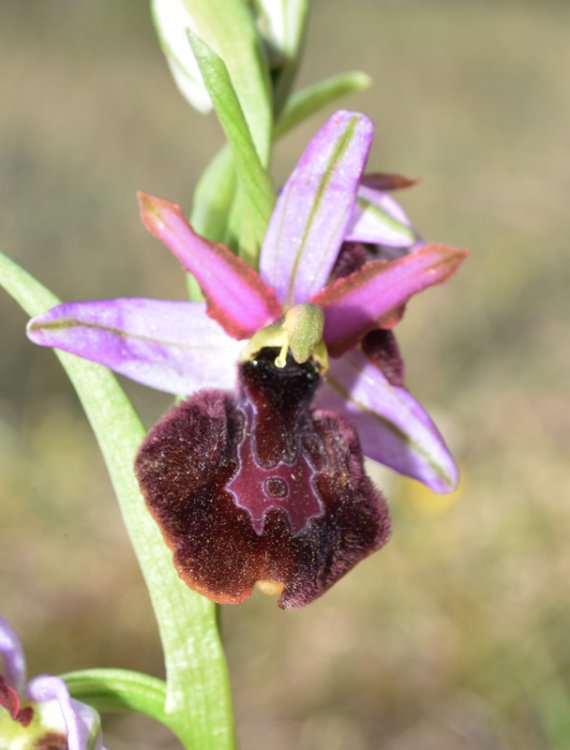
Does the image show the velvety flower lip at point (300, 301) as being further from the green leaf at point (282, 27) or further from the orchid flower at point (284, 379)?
the green leaf at point (282, 27)

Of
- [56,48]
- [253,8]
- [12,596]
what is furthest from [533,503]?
[56,48]

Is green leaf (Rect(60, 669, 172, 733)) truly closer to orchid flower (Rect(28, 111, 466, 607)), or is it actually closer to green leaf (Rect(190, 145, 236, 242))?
orchid flower (Rect(28, 111, 466, 607))

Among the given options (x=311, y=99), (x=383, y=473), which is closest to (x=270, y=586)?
(x=311, y=99)

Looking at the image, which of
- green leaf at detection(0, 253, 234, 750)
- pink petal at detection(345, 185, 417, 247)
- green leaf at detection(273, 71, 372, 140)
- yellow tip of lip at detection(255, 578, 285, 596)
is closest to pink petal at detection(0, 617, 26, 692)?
green leaf at detection(0, 253, 234, 750)

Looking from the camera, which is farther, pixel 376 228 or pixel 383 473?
pixel 383 473

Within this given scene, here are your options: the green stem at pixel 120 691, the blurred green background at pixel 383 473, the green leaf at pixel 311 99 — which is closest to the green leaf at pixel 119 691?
the green stem at pixel 120 691

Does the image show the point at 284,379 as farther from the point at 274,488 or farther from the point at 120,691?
the point at 120,691

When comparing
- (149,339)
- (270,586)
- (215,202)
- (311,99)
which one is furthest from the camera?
(311,99)
